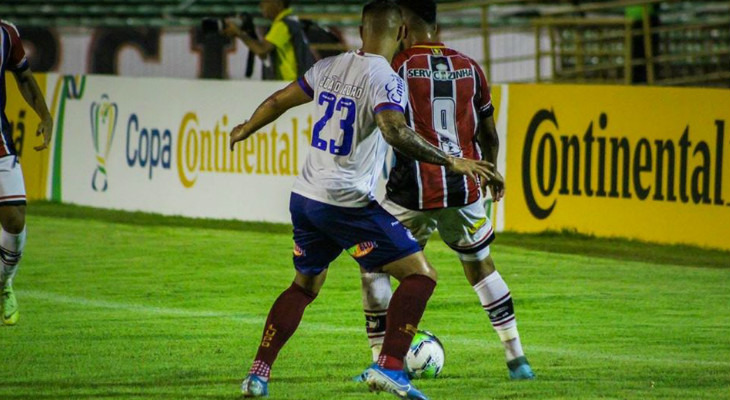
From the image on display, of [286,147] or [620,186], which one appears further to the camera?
[286,147]

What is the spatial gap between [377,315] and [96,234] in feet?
25.9

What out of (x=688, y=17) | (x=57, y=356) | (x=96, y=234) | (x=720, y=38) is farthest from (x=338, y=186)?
(x=688, y=17)

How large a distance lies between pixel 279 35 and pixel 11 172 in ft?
22.2

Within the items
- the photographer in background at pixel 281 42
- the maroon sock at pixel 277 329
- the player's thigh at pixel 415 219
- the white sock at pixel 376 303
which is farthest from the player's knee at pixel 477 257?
the photographer in background at pixel 281 42

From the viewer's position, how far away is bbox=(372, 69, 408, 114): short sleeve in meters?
5.94

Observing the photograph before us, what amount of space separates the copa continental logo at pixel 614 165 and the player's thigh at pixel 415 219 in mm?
5862

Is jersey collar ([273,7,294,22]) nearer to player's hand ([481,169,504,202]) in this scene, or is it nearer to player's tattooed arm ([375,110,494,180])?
player's hand ([481,169,504,202])

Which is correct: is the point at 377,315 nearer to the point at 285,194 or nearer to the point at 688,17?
the point at 285,194

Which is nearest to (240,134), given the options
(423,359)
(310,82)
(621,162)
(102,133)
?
(310,82)

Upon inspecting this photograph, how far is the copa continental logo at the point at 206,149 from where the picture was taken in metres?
15.0

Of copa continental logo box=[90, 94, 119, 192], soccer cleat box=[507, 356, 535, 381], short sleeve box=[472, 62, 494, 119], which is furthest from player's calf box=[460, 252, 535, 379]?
copa continental logo box=[90, 94, 119, 192]

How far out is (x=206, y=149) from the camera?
1570 centimetres

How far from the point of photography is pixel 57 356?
24.9 feet

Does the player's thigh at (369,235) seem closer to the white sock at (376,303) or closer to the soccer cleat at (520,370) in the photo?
the white sock at (376,303)
